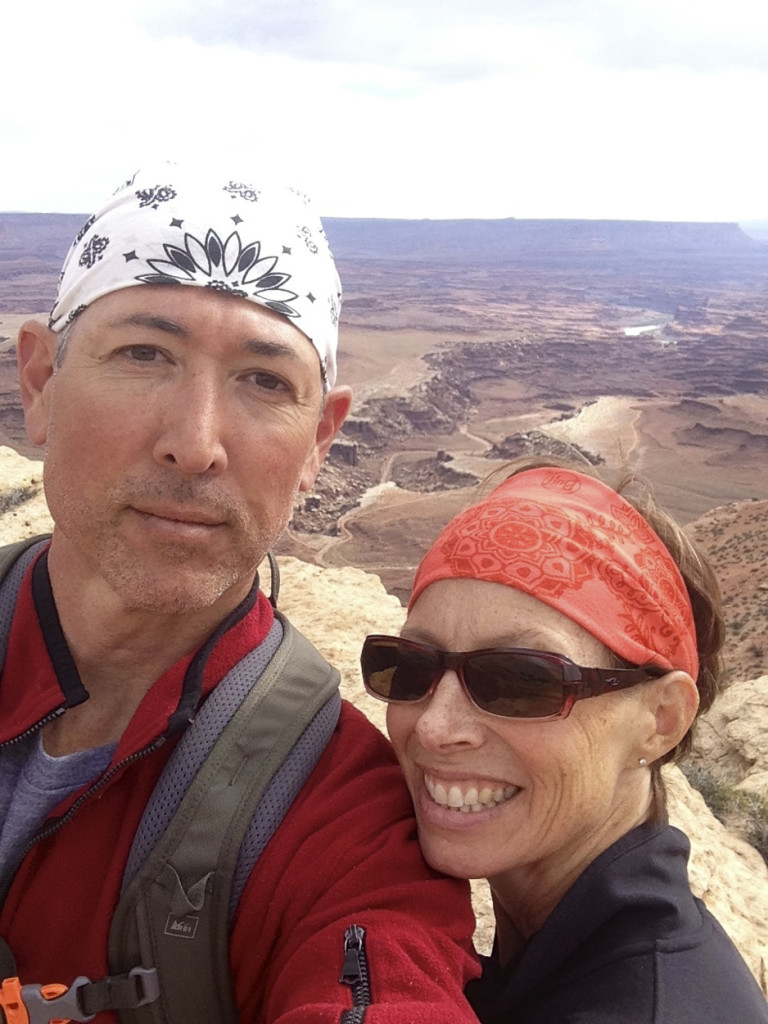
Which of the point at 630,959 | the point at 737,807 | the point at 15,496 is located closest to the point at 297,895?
the point at 630,959

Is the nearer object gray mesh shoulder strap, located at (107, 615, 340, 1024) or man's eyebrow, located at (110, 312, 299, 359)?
gray mesh shoulder strap, located at (107, 615, 340, 1024)

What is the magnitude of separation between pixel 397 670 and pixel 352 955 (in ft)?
2.31

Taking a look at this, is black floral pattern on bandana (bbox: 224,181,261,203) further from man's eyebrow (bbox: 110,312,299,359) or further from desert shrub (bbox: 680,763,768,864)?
desert shrub (bbox: 680,763,768,864)

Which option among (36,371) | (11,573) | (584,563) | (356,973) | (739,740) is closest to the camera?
(356,973)

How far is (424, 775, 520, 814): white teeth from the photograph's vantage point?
159 cm

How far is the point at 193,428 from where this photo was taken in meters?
1.46

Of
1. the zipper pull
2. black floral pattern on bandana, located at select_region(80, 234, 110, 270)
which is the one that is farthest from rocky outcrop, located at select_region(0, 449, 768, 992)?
black floral pattern on bandana, located at select_region(80, 234, 110, 270)

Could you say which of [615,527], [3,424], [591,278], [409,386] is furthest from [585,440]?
[591,278]

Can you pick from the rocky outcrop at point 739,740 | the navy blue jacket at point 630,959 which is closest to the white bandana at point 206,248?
the navy blue jacket at point 630,959

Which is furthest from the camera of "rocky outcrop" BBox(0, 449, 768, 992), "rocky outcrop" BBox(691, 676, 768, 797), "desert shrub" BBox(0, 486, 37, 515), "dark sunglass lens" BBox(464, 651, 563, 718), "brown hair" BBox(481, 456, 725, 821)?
"desert shrub" BBox(0, 486, 37, 515)

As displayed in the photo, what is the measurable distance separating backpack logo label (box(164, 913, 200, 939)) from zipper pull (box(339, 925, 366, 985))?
11.3 inches

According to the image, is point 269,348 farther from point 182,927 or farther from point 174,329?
point 182,927

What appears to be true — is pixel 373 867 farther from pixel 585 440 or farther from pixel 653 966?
pixel 585 440

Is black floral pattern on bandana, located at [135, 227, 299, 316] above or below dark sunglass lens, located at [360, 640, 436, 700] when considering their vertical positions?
above
